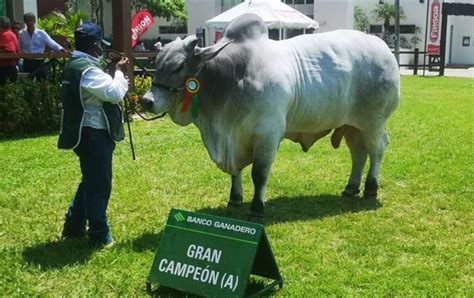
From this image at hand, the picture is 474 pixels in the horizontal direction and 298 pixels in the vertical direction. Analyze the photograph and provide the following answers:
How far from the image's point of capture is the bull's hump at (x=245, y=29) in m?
5.97

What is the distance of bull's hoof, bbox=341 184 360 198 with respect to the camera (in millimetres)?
6992

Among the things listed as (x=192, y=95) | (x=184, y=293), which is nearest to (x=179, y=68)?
(x=192, y=95)

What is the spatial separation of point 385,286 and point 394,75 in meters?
2.81

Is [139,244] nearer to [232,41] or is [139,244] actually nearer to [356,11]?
[232,41]

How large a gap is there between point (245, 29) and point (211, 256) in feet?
8.47

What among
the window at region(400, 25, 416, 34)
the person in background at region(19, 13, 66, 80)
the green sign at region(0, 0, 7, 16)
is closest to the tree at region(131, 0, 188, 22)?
the window at region(400, 25, 416, 34)

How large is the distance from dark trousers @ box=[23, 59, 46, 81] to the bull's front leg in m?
6.36

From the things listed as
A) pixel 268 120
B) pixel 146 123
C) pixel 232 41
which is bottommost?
pixel 146 123

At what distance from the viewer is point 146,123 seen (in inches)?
478

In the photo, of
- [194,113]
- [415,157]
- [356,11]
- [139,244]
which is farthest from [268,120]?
[356,11]

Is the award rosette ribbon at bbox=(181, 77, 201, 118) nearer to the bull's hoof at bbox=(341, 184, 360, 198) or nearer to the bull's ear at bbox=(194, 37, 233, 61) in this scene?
the bull's ear at bbox=(194, 37, 233, 61)

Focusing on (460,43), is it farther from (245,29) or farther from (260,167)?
(260,167)

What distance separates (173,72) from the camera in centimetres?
536

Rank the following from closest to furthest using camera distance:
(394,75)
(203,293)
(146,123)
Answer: (203,293) → (394,75) → (146,123)
